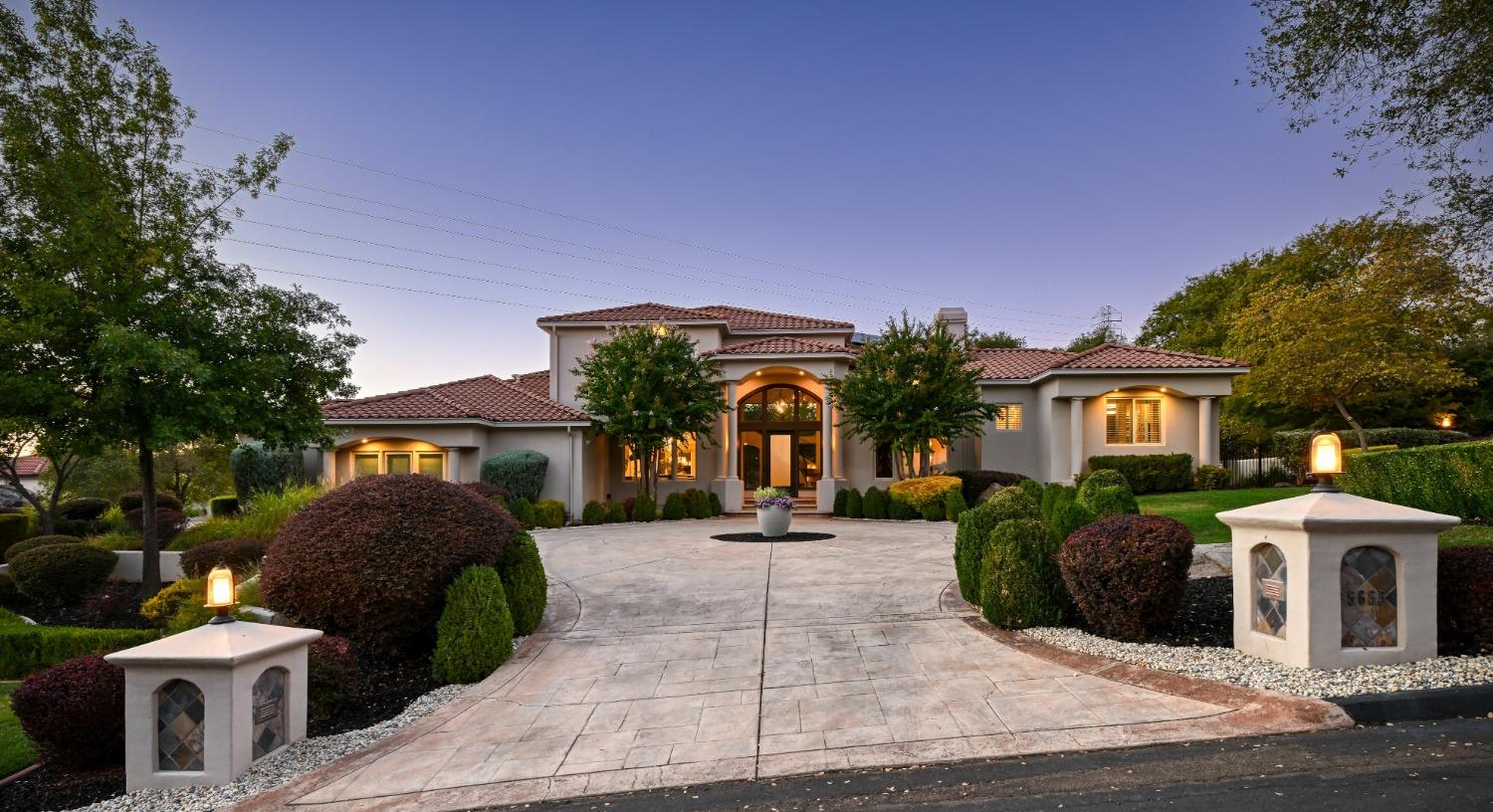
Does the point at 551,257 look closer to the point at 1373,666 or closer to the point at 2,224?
the point at 2,224

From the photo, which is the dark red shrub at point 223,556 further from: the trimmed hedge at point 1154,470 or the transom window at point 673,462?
the trimmed hedge at point 1154,470

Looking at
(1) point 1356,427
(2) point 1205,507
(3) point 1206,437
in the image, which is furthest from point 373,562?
(1) point 1356,427

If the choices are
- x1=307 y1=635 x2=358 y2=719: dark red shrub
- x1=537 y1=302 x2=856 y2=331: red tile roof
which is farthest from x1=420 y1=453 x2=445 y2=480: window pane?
x1=307 y1=635 x2=358 y2=719: dark red shrub

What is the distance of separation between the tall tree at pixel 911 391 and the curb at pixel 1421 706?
1415 cm

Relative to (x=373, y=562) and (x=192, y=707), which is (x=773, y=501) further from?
(x=192, y=707)

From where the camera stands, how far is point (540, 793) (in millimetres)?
3969

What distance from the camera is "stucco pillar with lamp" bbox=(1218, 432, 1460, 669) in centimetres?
490

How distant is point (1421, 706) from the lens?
4.29 meters

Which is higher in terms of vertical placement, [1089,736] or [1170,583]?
[1170,583]

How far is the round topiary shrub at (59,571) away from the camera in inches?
433

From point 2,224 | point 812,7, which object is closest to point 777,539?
point 812,7

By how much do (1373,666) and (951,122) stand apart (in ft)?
51.2

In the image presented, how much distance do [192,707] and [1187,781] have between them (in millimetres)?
5884

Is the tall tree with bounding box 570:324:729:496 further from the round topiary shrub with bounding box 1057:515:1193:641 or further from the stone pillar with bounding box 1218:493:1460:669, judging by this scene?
the stone pillar with bounding box 1218:493:1460:669
